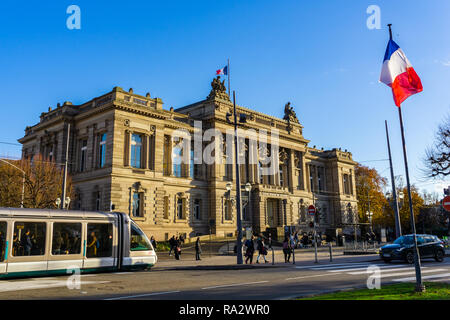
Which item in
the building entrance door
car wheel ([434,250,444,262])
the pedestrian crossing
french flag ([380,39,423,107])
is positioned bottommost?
the pedestrian crossing

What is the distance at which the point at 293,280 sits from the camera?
14414 millimetres

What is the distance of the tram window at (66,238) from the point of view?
1638cm

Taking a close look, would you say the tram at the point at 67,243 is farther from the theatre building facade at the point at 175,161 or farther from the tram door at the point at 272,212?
the tram door at the point at 272,212

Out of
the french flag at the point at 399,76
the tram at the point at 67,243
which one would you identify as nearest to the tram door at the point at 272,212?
the tram at the point at 67,243

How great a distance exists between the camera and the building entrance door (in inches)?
2258

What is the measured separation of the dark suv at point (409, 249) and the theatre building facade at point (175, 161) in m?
13.0

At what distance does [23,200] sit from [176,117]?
21516mm

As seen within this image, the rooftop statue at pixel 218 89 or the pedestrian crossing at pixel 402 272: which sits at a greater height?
the rooftop statue at pixel 218 89

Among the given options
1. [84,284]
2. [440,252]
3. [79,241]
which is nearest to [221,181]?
[440,252]

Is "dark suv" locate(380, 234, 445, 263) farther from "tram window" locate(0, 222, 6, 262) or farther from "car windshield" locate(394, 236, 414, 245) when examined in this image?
"tram window" locate(0, 222, 6, 262)

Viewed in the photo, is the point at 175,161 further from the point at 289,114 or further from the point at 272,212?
the point at 289,114

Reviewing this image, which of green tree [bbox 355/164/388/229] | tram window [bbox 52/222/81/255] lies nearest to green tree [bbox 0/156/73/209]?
tram window [bbox 52/222/81/255]

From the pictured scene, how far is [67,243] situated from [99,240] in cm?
149

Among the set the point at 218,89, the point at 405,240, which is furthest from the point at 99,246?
the point at 218,89
